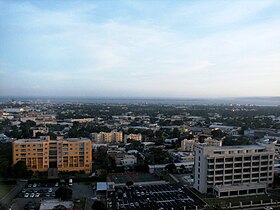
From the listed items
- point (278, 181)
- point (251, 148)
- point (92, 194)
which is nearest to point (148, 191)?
point (92, 194)

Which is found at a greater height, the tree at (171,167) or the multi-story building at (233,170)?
the multi-story building at (233,170)

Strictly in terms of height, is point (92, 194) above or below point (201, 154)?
below

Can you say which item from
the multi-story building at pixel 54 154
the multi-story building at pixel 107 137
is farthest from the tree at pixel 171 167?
the multi-story building at pixel 107 137

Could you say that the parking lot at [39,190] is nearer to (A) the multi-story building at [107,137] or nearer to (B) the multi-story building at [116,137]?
(A) the multi-story building at [107,137]

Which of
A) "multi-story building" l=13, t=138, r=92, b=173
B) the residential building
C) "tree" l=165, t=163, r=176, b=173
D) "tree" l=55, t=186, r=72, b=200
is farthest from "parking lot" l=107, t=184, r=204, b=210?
the residential building

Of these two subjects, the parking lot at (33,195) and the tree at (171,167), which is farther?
the tree at (171,167)

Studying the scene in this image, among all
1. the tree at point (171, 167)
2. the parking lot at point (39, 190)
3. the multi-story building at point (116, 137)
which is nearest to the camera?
the parking lot at point (39, 190)

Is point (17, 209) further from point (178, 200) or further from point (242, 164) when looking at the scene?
point (242, 164)
